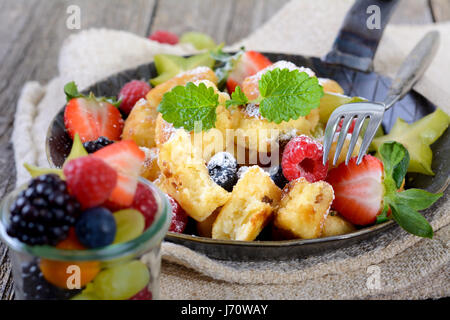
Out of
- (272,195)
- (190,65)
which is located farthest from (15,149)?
(272,195)

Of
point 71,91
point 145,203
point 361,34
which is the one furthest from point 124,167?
point 361,34

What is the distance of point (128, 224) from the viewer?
2.47ft

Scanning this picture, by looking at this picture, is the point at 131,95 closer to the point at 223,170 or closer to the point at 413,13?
the point at 223,170

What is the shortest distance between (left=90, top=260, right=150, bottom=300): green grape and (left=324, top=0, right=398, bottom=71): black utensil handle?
122 cm

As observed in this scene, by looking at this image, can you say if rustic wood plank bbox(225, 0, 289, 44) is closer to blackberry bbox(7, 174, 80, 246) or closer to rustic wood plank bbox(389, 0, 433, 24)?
rustic wood plank bbox(389, 0, 433, 24)

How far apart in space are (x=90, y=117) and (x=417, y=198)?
2.82 ft

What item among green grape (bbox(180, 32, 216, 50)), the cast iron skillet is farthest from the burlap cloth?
green grape (bbox(180, 32, 216, 50))

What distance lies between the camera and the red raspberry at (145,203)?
2.55 ft

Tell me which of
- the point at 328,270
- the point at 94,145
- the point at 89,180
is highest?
the point at 89,180

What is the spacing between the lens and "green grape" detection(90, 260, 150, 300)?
762 millimetres

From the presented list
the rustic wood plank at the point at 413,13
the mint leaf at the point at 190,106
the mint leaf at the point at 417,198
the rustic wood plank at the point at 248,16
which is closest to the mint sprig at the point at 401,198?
the mint leaf at the point at 417,198

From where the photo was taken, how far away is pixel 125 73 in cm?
177
